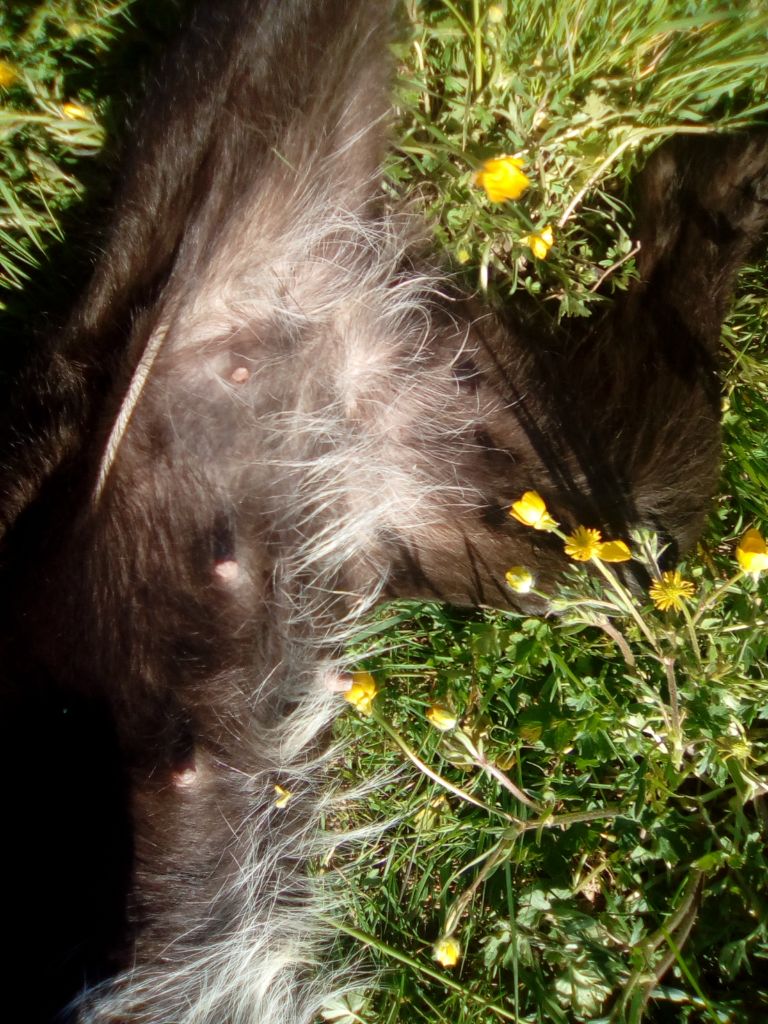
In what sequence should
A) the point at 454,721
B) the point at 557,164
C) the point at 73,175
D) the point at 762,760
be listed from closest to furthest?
the point at 454,721 → the point at 762,760 → the point at 557,164 → the point at 73,175

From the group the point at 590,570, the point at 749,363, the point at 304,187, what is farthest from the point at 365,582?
the point at 749,363

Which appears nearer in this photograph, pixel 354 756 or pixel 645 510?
pixel 645 510

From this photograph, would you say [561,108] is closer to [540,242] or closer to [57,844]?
[540,242]

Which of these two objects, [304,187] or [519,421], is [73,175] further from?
[519,421]

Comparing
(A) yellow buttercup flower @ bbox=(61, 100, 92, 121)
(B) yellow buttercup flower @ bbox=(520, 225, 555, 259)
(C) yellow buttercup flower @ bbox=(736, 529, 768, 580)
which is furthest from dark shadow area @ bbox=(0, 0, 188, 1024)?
(C) yellow buttercup flower @ bbox=(736, 529, 768, 580)

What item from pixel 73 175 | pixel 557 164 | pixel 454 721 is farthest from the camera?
pixel 73 175

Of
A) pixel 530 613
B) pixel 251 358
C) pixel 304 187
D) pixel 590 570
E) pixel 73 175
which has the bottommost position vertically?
pixel 530 613

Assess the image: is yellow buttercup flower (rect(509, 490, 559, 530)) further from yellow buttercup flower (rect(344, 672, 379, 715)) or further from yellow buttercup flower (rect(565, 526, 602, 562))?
yellow buttercup flower (rect(344, 672, 379, 715))
